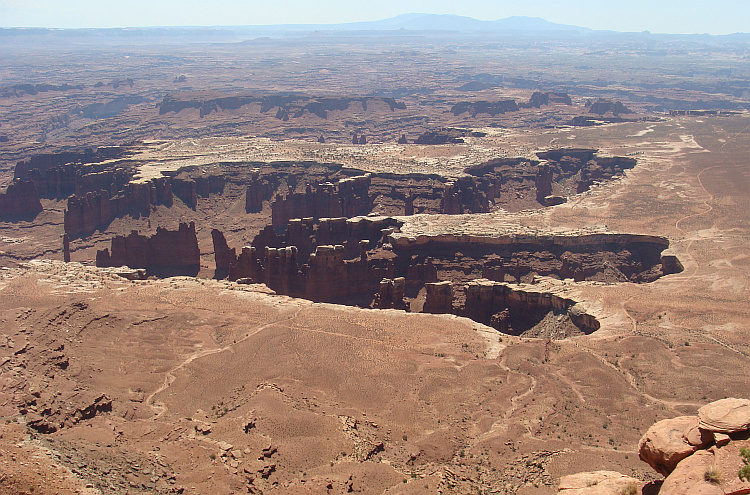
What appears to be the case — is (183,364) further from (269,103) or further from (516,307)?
(269,103)

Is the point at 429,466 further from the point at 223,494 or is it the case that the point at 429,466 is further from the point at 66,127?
the point at 66,127

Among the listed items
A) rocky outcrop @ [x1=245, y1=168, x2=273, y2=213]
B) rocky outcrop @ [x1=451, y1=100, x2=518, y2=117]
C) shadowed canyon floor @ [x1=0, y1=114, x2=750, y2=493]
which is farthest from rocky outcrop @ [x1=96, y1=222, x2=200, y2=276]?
rocky outcrop @ [x1=451, y1=100, x2=518, y2=117]

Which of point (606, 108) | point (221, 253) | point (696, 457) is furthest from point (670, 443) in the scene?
point (606, 108)

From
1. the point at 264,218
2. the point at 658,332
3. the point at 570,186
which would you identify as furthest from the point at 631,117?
the point at 658,332

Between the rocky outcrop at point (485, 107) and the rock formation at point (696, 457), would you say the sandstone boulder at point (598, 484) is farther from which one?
the rocky outcrop at point (485, 107)

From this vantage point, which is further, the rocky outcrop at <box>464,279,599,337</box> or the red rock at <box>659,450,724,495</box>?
the rocky outcrop at <box>464,279,599,337</box>

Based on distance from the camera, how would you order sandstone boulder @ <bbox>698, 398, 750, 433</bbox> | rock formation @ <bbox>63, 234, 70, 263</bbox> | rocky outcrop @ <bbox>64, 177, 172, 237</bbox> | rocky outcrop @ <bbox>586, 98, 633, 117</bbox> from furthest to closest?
rocky outcrop @ <bbox>586, 98, 633, 117</bbox>, rocky outcrop @ <bbox>64, 177, 172, 237</bbox>, rock formation @ <bbox>63, 234, 70, 263</bbox>, sandstone boulder @ <bbox>698, 398, 750, 433</bbox>

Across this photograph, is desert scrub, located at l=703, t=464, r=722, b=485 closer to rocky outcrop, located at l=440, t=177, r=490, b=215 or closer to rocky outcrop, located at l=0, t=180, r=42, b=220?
rocky outcrop, located at l=440, t=177, r=490, b=215
